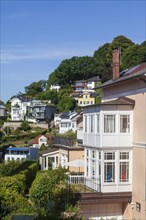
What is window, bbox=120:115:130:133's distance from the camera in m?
20.8

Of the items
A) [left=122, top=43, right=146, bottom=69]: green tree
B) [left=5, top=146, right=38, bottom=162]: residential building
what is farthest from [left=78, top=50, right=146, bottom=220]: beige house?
[left=122, top=43, right=146, bottom=69]: green tree

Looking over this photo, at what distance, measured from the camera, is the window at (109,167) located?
2058cm

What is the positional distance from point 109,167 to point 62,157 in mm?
13680

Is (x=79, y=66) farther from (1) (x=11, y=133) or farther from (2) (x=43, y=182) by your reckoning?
(2) (x=43, y=182)

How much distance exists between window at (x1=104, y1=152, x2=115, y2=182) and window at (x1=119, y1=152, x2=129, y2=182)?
46 cm

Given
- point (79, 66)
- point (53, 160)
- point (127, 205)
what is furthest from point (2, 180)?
point (79, 66)

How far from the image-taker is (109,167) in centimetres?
2062

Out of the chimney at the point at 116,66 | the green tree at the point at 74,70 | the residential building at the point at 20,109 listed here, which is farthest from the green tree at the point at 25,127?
the chimney at the point at 116,66

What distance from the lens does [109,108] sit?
20.5 metres

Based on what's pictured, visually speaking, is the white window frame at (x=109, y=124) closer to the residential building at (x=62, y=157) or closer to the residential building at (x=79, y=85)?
the residential building at (x=62, y=157)

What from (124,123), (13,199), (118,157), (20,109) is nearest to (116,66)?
(124,123)

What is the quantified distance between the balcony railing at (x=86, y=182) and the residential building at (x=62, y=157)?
11.5 ft

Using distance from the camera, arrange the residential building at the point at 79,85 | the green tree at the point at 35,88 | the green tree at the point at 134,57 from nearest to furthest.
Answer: the green tree at the point at 134,57
the residential building at the point at 79,85
the green tree at the point at 35,88

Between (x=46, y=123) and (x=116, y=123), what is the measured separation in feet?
276
